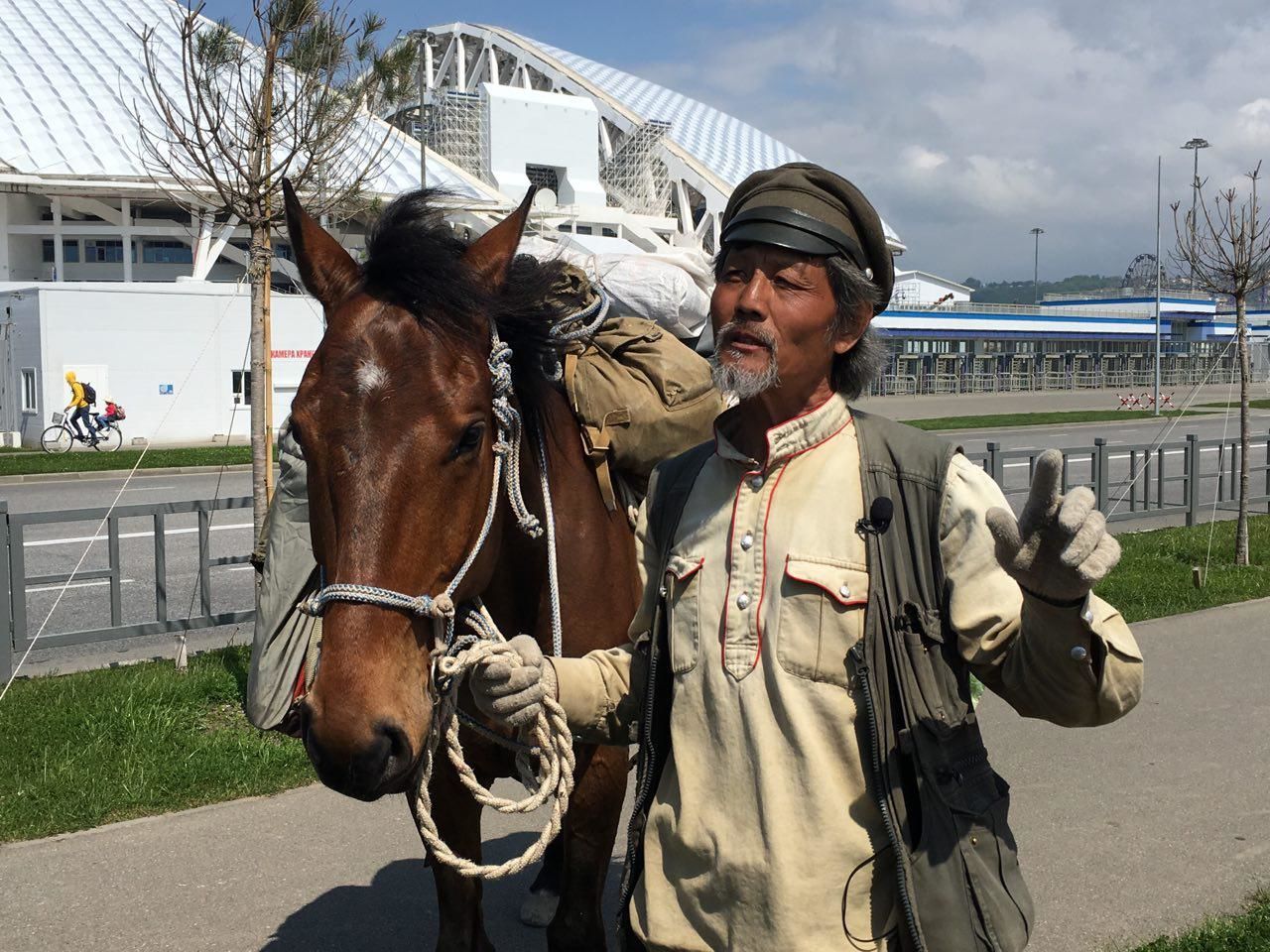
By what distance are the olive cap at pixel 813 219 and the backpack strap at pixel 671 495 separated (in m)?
0.45

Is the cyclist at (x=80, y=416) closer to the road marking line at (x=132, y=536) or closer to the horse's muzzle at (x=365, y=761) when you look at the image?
the road marking line at (x=132, y=536)

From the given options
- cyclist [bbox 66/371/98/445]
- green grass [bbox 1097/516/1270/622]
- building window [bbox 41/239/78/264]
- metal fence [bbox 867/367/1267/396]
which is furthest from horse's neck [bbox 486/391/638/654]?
metal fence [bbox 867/367/1267/396]

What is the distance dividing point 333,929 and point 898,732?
302 cm

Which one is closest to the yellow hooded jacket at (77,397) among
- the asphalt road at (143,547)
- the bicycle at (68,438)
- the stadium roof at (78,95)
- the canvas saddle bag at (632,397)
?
the bicycle at (68,438)

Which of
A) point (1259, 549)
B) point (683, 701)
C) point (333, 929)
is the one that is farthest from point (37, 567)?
point (1259, 549)

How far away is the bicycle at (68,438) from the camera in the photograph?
25078 millimetres

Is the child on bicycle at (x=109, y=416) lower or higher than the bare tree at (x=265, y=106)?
lower

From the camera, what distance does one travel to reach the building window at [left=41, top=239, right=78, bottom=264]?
135ft

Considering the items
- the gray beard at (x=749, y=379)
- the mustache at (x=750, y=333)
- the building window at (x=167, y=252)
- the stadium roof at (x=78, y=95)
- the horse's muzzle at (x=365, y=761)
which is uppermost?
the stadium roof at (x=78, y=95)

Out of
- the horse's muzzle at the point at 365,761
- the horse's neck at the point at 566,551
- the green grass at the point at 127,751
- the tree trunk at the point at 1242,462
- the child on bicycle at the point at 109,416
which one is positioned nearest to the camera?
the horse's muzzle at the point at 365,761

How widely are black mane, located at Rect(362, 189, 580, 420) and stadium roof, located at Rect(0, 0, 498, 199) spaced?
3137cm

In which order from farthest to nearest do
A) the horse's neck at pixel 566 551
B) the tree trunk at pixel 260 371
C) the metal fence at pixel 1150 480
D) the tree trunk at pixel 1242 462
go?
the metal fence at pixel 1150 480 < the tree trunk at pixel 1242 462 < the tree trunk at pixel 260 371 < the horse's neck at pixel 566 551

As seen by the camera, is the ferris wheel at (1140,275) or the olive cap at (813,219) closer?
the olive cap at (813,219)

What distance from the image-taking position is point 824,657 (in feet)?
6.51
